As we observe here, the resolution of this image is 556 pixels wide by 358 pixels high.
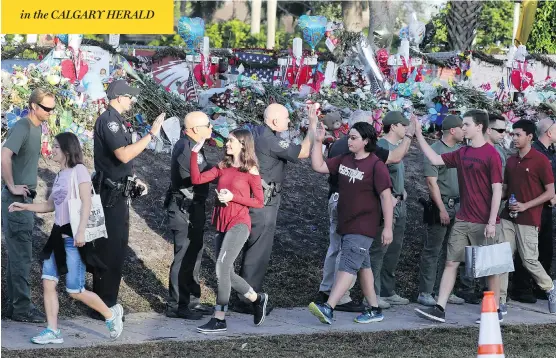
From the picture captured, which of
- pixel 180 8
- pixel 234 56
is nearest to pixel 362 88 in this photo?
pixel 234 56

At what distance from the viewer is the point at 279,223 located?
42.0 feet

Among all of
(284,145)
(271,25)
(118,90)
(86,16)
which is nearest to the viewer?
(86,16)

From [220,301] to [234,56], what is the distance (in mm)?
8062

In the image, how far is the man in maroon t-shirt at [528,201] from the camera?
10609 millimetres

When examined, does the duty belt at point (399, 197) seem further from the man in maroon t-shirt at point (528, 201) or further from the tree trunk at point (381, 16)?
the tree trunk at point (381, 16)

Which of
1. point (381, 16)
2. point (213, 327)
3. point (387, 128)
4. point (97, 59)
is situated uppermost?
point (381, 16)

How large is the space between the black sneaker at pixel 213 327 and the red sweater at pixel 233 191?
738mm

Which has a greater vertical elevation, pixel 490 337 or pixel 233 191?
pixel 233 191

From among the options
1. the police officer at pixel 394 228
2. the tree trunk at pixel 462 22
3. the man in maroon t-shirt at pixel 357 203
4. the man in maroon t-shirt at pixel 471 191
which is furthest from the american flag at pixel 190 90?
the tree trunk at pixel 462 22

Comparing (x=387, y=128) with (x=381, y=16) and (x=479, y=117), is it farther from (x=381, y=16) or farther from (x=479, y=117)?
(x=381, y=16)

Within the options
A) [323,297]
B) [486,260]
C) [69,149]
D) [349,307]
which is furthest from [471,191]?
[69,149]

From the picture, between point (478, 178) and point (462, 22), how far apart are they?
45.4 ft

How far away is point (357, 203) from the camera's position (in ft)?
31.4

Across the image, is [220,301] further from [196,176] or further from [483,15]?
[483,15]
